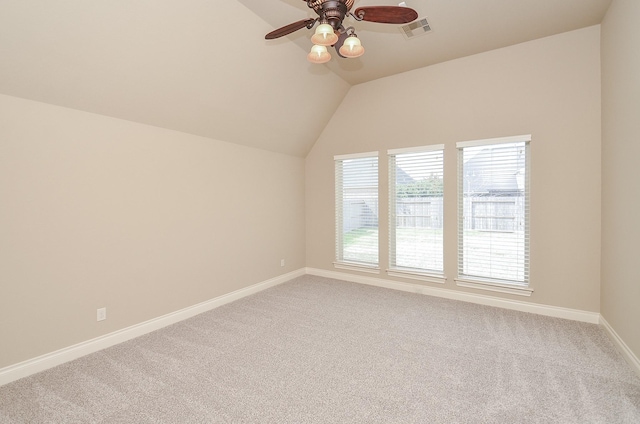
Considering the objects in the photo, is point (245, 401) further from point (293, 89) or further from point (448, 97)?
point (448, 97)

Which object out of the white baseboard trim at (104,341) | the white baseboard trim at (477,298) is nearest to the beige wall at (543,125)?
the white baseboard trim at (477,298)

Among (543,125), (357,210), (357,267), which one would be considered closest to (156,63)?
(357,210)

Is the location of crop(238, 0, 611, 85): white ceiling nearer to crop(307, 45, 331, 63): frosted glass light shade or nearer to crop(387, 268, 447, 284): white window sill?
crop(307, 45, 331, 63): frosted glass light shade

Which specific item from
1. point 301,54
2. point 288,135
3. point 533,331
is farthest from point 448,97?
point 533,331

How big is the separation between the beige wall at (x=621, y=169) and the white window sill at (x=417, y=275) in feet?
5.54

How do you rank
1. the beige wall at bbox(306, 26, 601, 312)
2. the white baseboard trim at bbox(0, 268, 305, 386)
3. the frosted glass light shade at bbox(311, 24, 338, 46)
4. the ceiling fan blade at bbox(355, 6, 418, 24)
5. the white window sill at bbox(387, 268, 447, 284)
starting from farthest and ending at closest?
the white window sill at bbox(387, 268, 447, 284)
the beige wall at bbox(306, 26, 601, 312)
the white baseboard trim at bbox(0, 268, 305, 386)
the frosted glass light shade at bbox(311, 24, 338, 46)
the ceiling fan blade at bbox(355, 6, 418, 24)

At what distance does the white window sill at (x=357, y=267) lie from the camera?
187 inches

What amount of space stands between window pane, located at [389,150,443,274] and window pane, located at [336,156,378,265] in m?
0.32

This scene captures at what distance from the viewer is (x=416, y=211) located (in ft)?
14.4

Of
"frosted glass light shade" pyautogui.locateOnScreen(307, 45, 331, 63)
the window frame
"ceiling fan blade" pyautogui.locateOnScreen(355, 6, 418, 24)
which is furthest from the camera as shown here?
the window frame

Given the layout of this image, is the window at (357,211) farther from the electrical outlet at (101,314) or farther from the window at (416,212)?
the electrical outlet at (101,314)

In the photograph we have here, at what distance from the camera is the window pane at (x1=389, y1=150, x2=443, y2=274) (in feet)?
13.8

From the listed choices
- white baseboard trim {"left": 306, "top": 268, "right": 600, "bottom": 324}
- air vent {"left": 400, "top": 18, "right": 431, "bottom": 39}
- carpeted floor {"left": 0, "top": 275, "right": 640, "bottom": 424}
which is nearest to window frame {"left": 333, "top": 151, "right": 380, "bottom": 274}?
white baseboard trim {"left": 306, "top": 268, "right": 600, "bottom": 324}

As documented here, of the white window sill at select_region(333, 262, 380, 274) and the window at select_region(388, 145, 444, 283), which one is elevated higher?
the window at select_region(388, 145, 444, 283)
